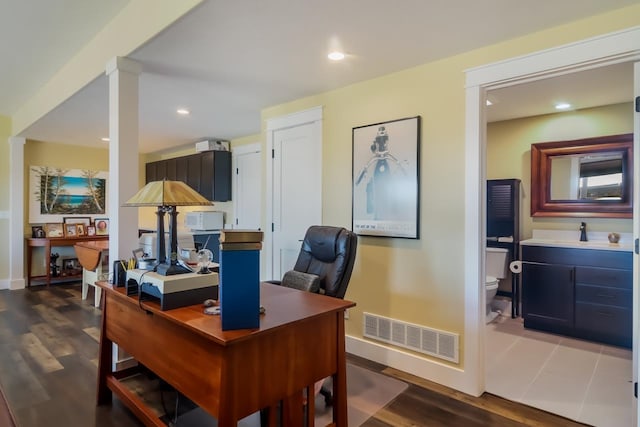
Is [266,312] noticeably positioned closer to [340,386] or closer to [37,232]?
[340,386]

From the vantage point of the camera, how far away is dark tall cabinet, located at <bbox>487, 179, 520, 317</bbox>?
4027 mm

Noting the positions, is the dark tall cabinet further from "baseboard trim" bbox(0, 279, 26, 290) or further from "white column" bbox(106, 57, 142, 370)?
"baseboard trim" bbox(0, 279, 26, 290)

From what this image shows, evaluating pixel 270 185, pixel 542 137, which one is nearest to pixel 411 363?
pixel 270 185

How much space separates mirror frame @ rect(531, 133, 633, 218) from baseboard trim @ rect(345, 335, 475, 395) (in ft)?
7.71

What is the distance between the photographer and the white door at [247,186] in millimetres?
5254

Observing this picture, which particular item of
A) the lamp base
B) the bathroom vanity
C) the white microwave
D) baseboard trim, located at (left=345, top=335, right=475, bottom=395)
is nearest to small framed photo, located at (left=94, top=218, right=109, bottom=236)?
the white microwave

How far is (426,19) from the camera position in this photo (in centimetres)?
202

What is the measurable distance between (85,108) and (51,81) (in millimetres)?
354

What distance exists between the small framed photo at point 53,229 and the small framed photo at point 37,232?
7 centimetres

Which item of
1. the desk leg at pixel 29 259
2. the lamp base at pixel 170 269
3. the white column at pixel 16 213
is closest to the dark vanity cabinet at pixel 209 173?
the white column at pixel 16 213

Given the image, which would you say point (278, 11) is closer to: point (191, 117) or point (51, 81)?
point (191, 117)

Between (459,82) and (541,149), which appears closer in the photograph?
(459,82)

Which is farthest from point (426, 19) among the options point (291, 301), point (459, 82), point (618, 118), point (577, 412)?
point (618, 118)

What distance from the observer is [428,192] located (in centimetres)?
264
